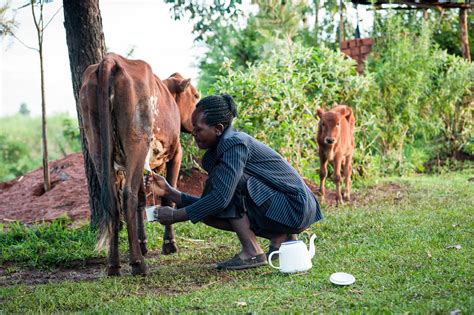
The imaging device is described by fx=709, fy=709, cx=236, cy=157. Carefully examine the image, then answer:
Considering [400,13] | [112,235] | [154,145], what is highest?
[400,13]

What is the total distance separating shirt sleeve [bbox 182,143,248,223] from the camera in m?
5.36

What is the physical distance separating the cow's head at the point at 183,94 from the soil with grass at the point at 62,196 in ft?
5.63

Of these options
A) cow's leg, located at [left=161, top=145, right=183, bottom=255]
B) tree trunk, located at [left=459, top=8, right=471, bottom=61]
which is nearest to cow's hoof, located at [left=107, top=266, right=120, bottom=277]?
cow's leg, located at [left=161, top=145, right=183, bottom=255]

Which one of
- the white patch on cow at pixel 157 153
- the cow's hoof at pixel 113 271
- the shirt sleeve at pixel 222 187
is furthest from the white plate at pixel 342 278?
the white patch on cow at pixel 157 153

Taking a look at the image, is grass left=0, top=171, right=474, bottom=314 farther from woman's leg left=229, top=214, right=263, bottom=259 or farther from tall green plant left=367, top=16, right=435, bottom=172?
tall green plant left=367, top=16, right=435, bottom=172

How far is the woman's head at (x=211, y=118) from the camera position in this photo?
5.52 m

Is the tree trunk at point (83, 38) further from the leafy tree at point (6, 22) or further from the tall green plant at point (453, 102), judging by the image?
the tall green plant at point (453, 102)

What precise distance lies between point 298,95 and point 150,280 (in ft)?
18.8

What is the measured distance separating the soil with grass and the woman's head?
1.77 meters

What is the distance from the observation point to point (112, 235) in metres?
5.70

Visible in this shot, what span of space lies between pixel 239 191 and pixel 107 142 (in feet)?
3.67

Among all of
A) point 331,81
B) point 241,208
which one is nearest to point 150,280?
point 241,208

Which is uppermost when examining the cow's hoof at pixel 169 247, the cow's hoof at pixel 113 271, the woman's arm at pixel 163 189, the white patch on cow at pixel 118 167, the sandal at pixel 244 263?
the white patch on cow at pixel 118 167

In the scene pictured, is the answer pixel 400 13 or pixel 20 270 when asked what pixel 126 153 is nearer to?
pixel 20 270
